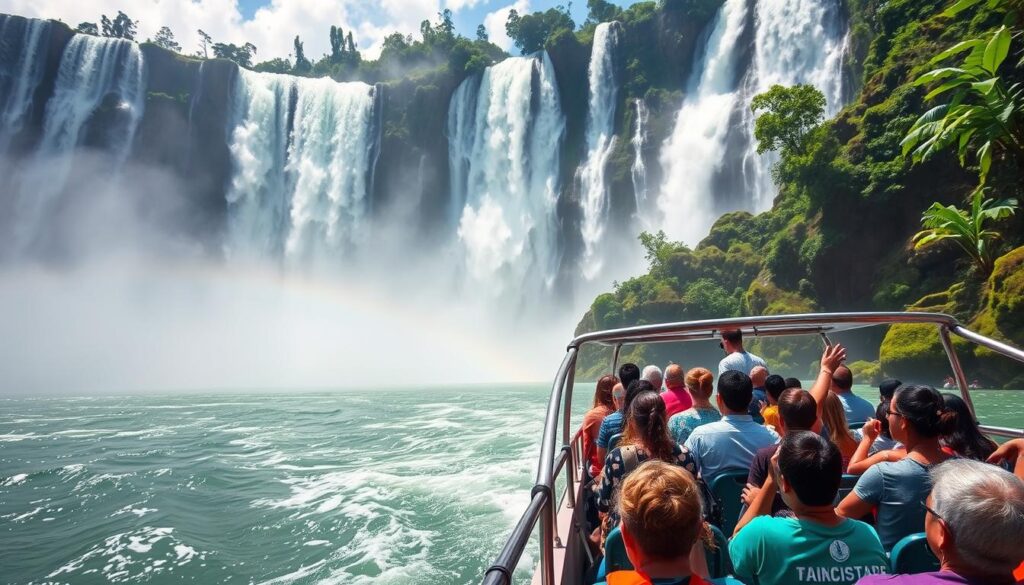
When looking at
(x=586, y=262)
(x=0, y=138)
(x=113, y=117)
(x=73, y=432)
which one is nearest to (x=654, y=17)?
(x=586, y=262)

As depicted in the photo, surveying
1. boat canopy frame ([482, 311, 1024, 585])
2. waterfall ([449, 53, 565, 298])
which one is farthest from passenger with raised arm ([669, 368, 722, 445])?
waterfall ([449, 53, 565, 298])

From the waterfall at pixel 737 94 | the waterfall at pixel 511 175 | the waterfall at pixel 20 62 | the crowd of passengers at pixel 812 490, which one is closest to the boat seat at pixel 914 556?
the crowd of passengers at pixel 812 490

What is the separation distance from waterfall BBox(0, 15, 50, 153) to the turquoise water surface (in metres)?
54.2

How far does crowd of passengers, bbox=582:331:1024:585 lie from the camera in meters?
1.49

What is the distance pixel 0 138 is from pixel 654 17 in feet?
229

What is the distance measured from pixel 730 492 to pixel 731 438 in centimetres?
28

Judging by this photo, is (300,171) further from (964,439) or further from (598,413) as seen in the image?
(964,439)

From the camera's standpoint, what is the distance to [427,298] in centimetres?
6950

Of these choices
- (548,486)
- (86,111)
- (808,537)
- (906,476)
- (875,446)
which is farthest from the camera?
(86,111)

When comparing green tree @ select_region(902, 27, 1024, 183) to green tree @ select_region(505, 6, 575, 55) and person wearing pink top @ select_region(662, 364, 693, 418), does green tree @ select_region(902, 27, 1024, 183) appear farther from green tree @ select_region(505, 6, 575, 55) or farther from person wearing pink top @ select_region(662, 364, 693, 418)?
green tree @ select_region(505, 6, 575, 55)

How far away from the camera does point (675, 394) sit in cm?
481

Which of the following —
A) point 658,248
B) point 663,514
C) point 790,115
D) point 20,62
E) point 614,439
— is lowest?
point 614,439

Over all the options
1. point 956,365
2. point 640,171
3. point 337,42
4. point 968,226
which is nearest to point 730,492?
point 956,365

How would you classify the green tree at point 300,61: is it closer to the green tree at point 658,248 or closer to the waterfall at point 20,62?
the waterfall at point 20,62
